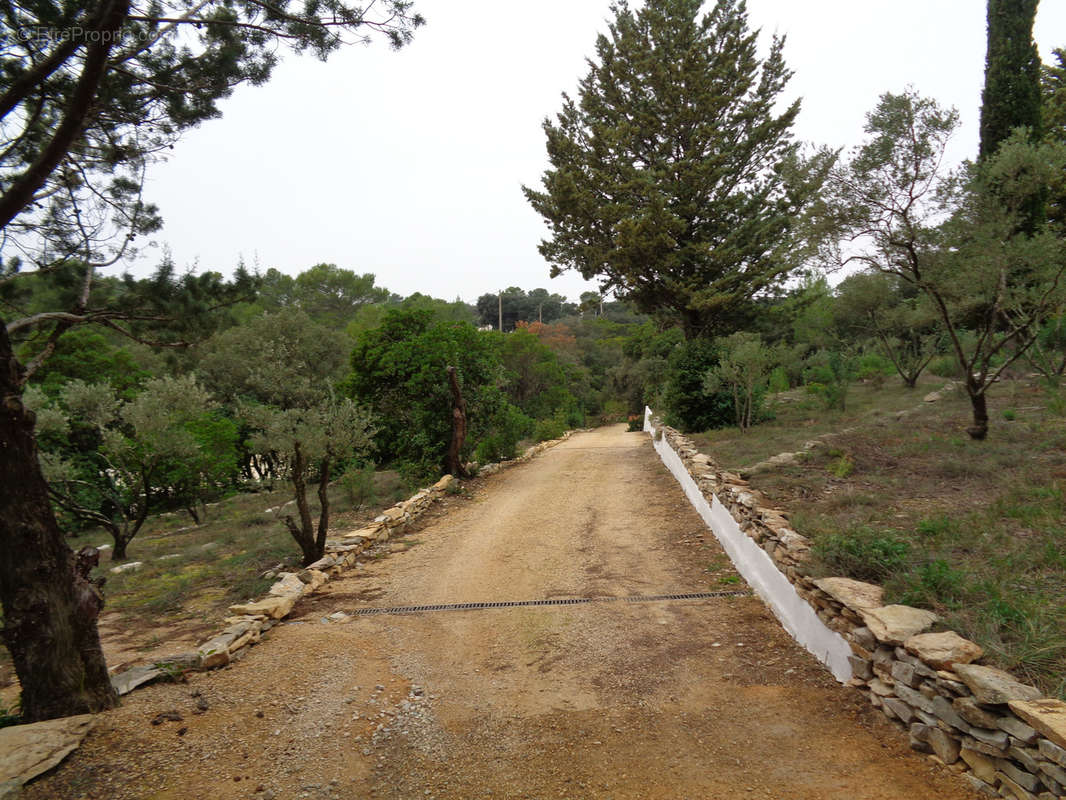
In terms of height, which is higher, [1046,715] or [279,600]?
[1046,715]

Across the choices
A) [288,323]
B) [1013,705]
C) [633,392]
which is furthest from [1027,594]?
[633,392]

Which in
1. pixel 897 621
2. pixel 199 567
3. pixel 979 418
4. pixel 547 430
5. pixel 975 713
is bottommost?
pixel 199 567

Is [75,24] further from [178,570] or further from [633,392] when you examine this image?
[633,392]

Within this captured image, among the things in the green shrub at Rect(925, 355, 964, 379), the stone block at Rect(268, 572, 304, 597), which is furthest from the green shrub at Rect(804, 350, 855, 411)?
the stone block at Rect(268, 572, 304, 597)

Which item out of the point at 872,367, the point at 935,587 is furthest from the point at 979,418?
the point at 872,367

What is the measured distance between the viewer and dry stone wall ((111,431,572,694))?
14.3 ft

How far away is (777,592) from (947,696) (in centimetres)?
215

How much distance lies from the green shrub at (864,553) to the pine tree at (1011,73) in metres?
14.4

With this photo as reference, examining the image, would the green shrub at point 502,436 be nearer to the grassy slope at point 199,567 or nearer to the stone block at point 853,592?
the grassy slope at point 199,567

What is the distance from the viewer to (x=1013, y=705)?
7.99 feet

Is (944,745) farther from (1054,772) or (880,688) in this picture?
(1054,772)

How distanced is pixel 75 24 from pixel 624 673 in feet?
18.3

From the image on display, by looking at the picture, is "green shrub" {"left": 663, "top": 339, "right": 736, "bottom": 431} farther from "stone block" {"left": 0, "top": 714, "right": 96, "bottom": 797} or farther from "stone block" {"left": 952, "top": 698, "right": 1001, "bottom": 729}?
"stone block" {"left": 0, "top": 714, "right": 96, "bottom": 797}

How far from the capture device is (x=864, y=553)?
4234 mm
